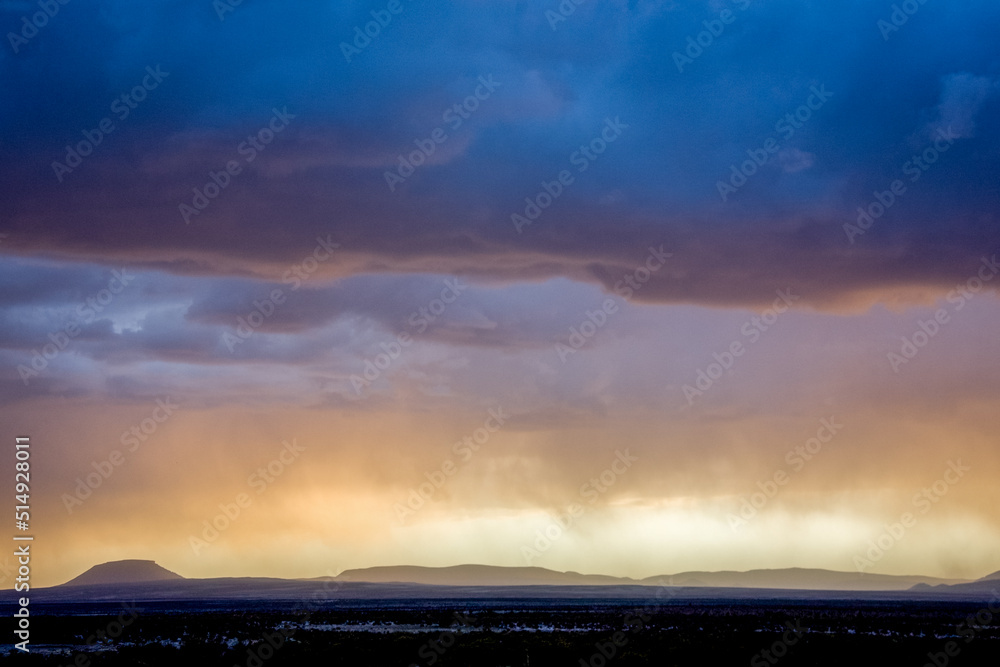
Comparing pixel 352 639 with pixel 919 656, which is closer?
pixel 919 656

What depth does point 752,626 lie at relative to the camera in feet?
212

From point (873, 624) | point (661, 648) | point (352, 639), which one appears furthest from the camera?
point (873, 624)

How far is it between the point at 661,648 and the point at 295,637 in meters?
20.2

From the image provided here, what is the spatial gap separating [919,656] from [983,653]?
280cm

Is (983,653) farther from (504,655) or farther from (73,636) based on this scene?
(73,636)

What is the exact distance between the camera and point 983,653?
45.1 meters

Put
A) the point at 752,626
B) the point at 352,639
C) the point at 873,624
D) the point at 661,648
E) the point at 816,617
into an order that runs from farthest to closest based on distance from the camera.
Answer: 1. the point at 816,617
2. the point at 873,624
3. the point at 752,626
4. the point at 352,639
5. the point at 661,648

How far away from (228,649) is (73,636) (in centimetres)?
1613

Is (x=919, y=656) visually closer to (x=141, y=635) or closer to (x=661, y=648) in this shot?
(x=661, y=648)

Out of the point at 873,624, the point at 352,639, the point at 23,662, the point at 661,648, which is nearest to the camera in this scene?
the point at 23,662

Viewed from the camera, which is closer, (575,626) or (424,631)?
(424,631)

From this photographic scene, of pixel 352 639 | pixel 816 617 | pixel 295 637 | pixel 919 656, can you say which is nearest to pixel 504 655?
pixel 352 639

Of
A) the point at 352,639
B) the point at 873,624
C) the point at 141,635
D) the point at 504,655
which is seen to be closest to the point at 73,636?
the point at 141,635

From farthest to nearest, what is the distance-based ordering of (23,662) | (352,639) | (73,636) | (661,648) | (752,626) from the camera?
(752,626) → (73,636) → (352,639) → (661,648) → (23,662)
